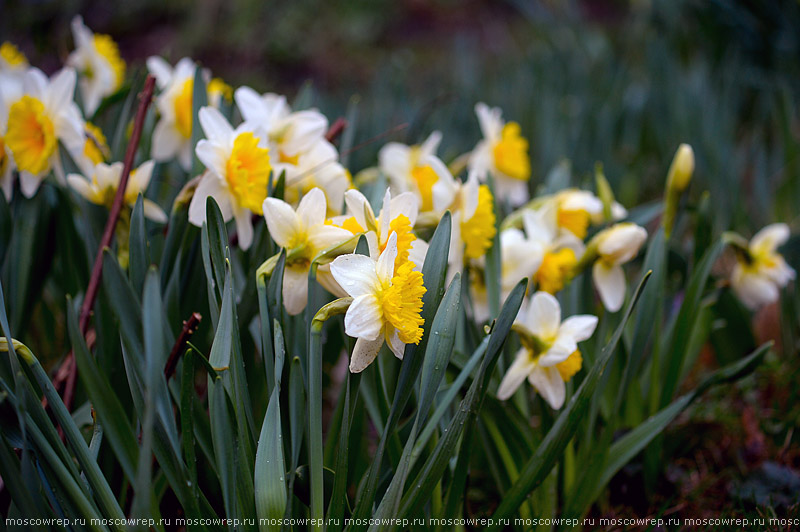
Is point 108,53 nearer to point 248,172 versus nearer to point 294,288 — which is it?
point 248,172

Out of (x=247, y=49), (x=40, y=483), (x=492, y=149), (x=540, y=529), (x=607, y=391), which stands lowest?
(x=540, y=529)

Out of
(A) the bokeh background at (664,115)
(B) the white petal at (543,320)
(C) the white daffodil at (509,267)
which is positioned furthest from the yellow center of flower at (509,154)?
(B) the white petal at (543,320)

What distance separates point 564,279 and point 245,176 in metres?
0.62

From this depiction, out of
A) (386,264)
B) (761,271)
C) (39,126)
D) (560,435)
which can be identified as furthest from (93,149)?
(761,271)

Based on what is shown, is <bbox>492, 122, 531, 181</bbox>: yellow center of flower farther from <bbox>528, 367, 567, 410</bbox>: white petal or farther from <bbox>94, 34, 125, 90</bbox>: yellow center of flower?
<bbox>94, 34, 125, 90</bbox>: yellow center of flower

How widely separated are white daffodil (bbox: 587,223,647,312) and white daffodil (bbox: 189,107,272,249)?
621 mm

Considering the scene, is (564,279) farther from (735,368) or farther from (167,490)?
(167,490)

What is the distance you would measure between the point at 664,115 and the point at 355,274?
78.9 inches

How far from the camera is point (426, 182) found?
1.22 m

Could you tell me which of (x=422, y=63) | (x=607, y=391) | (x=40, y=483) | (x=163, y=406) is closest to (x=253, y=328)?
(x=163, y=406)

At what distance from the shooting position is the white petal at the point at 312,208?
82 cm

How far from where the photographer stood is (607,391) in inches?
45.8

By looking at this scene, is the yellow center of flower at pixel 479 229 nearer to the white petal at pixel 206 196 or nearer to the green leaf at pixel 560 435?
the green leaf at pixel 560 435

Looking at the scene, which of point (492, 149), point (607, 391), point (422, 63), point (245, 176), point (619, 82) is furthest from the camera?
point (422, 63)
